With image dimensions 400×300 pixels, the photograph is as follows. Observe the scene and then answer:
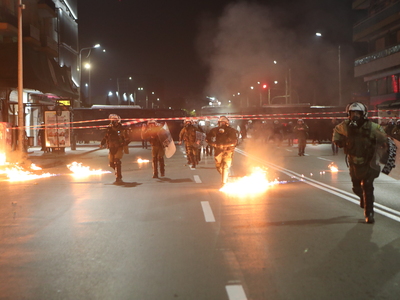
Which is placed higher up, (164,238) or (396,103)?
(396,103)

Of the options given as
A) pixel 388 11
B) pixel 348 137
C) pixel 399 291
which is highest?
pixel 388 11

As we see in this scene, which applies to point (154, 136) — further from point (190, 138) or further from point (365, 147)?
point (365, 147)

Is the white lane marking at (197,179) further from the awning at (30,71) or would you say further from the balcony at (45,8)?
the balcony at (45,8)

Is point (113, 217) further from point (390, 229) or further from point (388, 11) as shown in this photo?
point (388, 11)

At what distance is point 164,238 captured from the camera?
676 cm

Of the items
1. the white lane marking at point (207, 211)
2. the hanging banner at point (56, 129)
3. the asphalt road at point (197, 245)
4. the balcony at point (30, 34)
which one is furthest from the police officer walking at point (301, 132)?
the balcony at point (30, 34)

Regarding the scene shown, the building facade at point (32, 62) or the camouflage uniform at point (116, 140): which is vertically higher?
the building facade at point (32, 62)

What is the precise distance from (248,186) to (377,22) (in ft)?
143

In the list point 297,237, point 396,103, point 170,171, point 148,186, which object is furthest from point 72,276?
point 396,103

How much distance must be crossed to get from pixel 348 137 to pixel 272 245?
7.67 ft

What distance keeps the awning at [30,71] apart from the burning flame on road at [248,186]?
1596cm

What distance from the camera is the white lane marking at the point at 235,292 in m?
4.35

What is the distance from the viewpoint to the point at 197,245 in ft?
20.7

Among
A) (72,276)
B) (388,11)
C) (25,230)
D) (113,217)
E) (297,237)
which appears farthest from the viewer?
(388,11)
